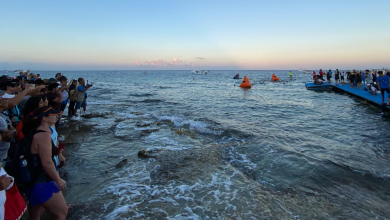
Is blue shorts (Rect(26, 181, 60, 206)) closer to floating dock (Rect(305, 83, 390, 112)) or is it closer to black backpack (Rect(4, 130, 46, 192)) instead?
black backpack (Rect(4, 130, 46, 192))

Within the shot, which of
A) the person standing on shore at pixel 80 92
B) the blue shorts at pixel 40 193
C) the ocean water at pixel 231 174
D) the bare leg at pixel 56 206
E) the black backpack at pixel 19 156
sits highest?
the person standing on shore at pixel 80 92

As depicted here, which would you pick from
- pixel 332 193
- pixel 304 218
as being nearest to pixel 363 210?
pixel 332 193

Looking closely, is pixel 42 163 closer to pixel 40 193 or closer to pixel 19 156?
pixel 19 156

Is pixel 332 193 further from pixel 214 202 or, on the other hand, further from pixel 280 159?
pixel 214 202

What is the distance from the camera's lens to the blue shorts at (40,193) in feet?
7.98

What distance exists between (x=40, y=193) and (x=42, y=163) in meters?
0.36

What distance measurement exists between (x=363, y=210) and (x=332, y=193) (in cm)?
64

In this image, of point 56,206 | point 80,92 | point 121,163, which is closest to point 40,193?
point 56,206

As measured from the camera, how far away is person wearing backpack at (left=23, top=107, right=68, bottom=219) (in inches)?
93.8

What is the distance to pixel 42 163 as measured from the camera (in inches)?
94.7

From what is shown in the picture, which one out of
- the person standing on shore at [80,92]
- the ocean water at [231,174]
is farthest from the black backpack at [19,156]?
the person standing on shore at [80,92]

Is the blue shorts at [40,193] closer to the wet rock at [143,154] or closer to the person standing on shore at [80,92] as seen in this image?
the wet rock at [143,154]

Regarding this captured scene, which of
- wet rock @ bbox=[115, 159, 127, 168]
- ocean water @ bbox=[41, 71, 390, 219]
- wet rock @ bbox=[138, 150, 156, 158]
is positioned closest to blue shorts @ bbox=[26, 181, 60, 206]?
ocean water @ bbox=[41, 71, 390, 219]

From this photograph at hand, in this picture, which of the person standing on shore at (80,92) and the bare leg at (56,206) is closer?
the bare leg at (56,206)
